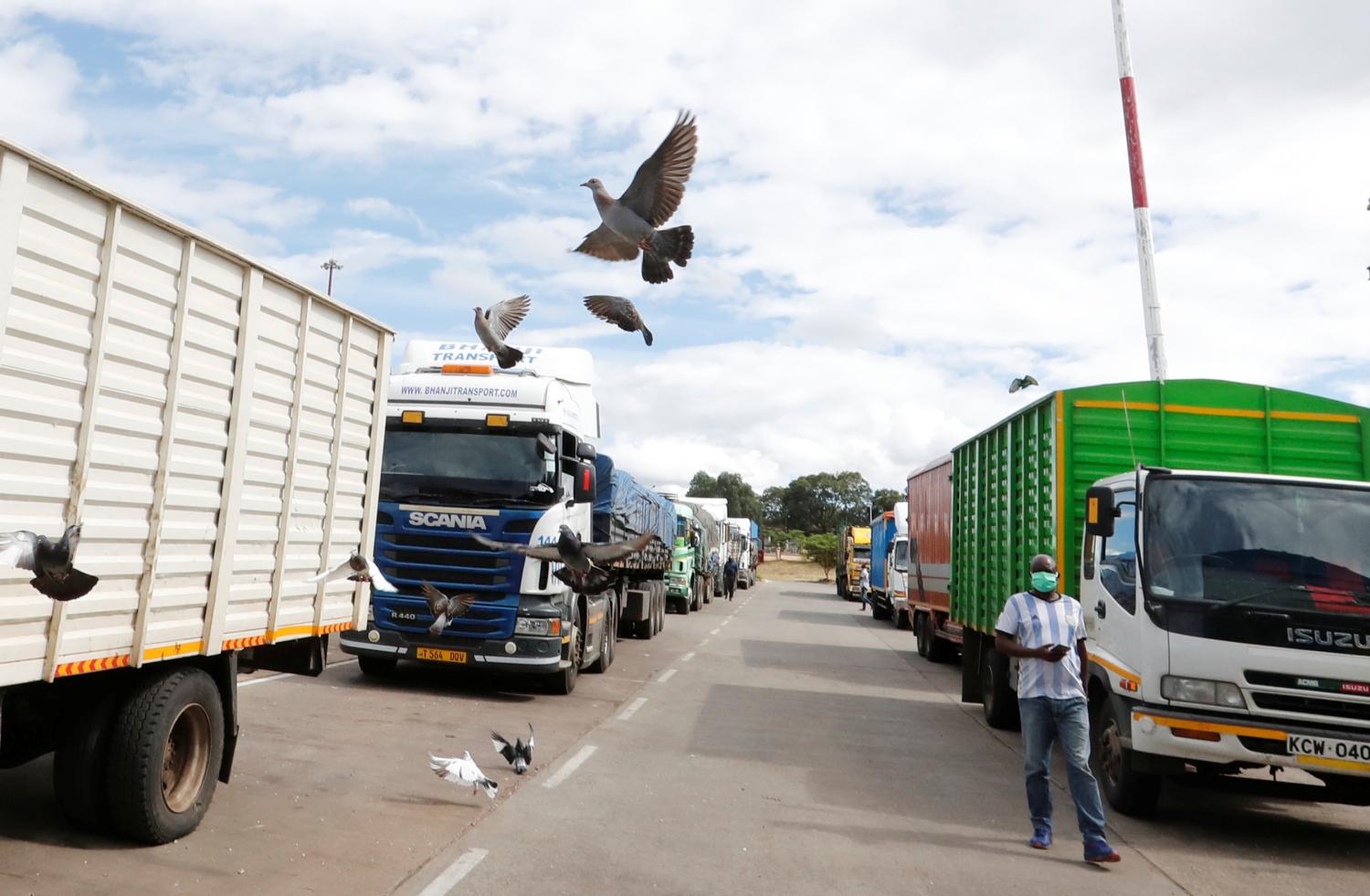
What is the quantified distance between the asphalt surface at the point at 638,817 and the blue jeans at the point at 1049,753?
0.29 meters

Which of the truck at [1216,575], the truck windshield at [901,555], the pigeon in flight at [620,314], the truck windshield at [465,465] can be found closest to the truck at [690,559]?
the truck windshield at [901,555]

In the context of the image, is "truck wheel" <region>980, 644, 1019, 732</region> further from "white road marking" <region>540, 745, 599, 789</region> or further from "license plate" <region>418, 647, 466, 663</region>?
"license plate" <region>418, 647, 466, 663</region>

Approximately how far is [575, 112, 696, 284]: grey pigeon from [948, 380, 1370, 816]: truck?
16.3ft

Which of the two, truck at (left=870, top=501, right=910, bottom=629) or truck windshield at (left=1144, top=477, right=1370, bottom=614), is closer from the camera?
truck windshield at (left=1144, top=477, right=1370, bottom=614)

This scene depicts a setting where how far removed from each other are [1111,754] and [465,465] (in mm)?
6803

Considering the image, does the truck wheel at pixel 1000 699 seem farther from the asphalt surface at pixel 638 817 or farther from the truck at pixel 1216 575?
the truck at pixel 1216 575

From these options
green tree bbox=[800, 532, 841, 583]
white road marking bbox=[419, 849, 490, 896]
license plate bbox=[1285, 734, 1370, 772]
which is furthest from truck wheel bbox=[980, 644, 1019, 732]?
green tree bbox=[800, 532, 841, 583]

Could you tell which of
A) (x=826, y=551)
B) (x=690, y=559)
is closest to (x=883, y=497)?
(x=826, y=551)

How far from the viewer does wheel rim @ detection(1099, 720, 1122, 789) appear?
7.62m

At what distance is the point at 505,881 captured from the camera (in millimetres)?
5270

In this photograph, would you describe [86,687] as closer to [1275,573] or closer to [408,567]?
[408,567]

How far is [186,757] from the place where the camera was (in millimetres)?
5895

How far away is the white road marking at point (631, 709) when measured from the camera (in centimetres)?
1084

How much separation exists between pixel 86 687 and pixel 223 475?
1.24m
